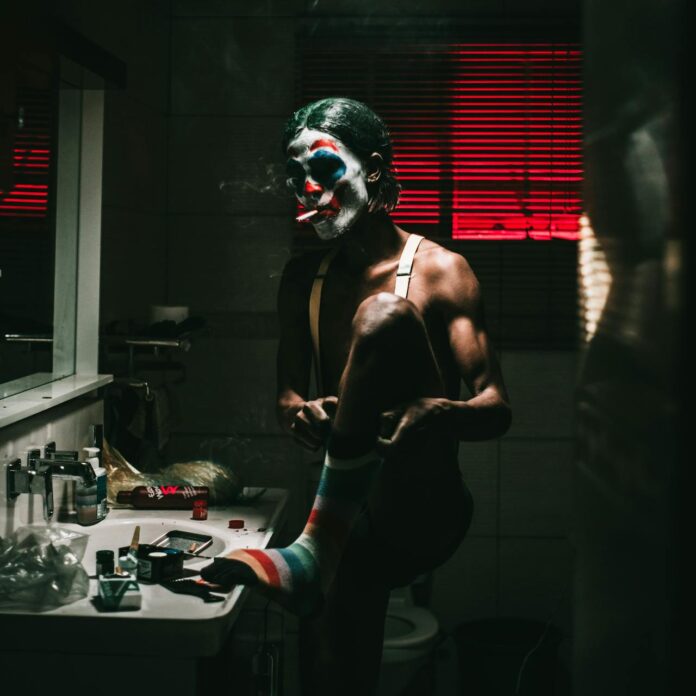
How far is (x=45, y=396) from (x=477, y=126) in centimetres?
155

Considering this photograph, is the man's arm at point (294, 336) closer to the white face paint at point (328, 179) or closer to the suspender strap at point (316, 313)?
the suspender strap at point (316, 313)

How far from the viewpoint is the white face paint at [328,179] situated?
1.83 meters

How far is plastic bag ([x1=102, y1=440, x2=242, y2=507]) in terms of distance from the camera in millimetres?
2133

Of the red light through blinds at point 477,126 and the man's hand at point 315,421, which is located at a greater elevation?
the red light through blinds at point 477,126

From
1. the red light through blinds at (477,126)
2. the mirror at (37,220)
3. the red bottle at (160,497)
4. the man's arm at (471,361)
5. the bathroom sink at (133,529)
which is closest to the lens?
the man's arm at (471,361)

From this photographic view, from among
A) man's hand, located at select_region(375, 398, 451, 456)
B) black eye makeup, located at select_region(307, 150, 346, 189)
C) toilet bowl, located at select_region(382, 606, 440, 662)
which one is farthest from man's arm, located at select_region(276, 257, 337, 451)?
toilet bowl, located at select_region(382, 606, 440, 662)

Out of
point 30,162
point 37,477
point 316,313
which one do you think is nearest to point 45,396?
point 37,477

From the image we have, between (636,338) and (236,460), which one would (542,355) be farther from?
(636,338)

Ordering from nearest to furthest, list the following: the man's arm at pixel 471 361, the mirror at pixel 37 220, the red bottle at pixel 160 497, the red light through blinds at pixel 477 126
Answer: the man's arm at pixel 471 361 → the mirror at pixel 37 220 → the red bottle at pixel 160 497 → the red light through blinds at pixel 477 126

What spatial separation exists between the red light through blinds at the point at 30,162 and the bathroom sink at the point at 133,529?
0.66 m

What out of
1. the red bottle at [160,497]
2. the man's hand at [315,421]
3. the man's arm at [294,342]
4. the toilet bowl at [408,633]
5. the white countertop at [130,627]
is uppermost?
the man's arm at [294,342]

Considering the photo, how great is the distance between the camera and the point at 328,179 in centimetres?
184

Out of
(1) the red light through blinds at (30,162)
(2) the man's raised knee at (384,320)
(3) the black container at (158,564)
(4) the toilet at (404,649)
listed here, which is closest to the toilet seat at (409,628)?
(4) the toilet at (404,649)

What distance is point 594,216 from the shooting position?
0.65m
